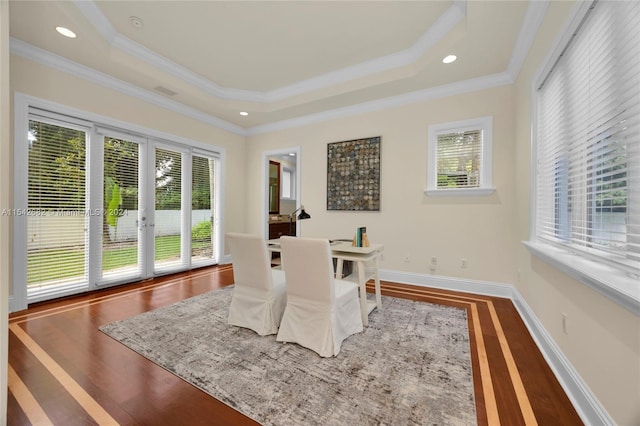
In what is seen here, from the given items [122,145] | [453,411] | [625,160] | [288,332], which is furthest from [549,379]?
[122,145]

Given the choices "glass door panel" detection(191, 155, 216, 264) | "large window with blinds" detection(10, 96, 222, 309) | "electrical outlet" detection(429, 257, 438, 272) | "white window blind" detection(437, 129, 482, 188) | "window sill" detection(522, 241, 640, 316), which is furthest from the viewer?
"glass door panel" detection(191, 155, 216, 264)

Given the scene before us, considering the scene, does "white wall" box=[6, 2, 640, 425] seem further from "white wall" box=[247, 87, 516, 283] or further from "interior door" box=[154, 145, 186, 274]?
"interior door" box=[154, 145, 186, 274]

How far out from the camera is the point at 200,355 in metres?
2.02

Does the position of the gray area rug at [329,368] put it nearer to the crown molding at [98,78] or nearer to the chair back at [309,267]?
the chair back at [309,267]

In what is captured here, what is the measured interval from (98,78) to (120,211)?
177 cm

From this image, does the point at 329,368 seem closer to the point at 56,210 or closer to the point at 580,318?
the point at 580,318

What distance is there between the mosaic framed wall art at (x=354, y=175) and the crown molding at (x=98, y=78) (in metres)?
2.49

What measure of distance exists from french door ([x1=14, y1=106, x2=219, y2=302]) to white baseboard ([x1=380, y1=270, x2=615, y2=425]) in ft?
11.8

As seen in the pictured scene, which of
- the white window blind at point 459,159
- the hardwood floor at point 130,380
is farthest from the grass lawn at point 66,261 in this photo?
the white window blind at point 459,159

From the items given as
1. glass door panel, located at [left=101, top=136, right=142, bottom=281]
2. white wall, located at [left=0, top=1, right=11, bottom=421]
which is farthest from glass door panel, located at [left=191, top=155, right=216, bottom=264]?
white wall, located at [left=0, top=1, right=11, bottom=421]

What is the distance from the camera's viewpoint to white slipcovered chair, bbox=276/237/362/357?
2.00 meters

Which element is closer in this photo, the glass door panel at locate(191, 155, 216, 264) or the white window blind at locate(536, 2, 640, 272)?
the white window blind at locate(536, 2, 640, 272)

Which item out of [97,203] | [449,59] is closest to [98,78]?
[97,203]

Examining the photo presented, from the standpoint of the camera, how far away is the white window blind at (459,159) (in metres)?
3.52
